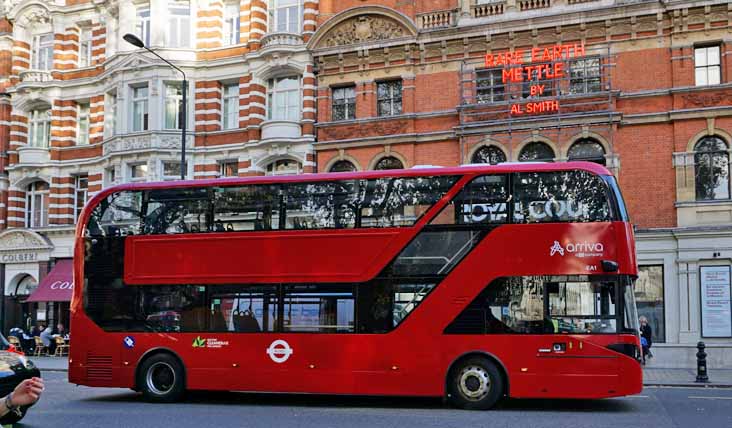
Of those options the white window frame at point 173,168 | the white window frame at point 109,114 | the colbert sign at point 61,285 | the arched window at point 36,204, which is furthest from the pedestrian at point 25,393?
the arched window at point 36,204

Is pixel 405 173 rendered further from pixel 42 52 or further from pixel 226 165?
pixel 42 52

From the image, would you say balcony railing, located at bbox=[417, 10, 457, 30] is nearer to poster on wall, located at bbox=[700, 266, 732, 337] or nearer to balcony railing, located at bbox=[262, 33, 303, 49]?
balcony railing, located at bbox=[262, 33, 303, 49]

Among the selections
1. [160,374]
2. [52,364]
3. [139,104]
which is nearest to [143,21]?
[139,104]

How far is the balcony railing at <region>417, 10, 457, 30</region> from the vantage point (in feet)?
86.5

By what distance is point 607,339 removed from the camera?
1269 centimetres

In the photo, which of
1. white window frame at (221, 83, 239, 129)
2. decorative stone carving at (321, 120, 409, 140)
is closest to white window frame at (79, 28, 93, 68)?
white window frame at (221, 83, 239, 129)

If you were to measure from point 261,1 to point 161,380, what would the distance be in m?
18.6

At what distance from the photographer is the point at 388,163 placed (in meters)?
27.0

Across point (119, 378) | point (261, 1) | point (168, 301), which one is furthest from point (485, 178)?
point (261, 1)

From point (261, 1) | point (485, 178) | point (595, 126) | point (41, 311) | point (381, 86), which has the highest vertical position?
point (261, 1)

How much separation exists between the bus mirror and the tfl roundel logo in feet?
18.7

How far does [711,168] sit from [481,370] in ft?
44.6

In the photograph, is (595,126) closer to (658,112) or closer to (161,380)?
(658,112)

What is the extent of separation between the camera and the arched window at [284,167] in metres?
28.5
